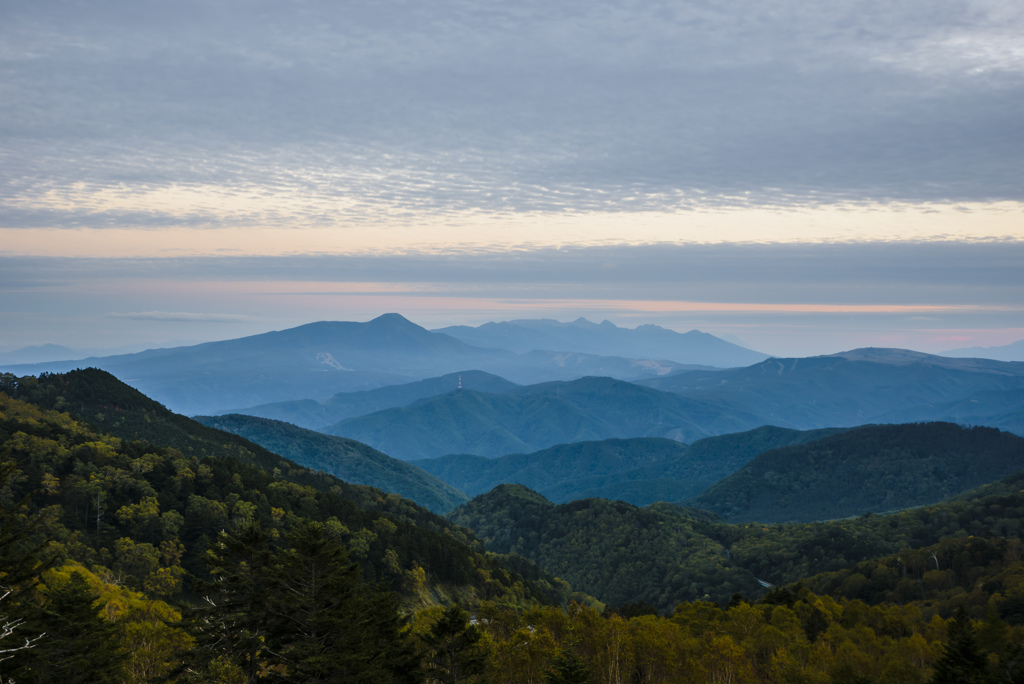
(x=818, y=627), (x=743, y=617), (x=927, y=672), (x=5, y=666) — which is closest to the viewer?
(x=5, y=666)

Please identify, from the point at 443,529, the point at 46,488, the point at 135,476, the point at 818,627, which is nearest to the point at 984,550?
the point at 818,627

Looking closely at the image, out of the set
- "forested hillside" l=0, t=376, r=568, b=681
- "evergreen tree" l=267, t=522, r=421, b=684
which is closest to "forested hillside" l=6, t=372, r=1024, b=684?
"evergreen tree" l=267, t=522, r=421, b=684

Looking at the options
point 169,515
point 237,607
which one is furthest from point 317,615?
point 169,515

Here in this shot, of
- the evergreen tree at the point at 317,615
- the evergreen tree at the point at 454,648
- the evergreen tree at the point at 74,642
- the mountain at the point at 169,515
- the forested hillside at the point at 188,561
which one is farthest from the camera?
the mountain at the point at 169,515

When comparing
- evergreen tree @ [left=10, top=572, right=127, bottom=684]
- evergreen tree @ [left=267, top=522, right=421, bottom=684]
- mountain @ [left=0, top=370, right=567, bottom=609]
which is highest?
evergreen tree @ [left=267, top=522, right=421, bottom=684]

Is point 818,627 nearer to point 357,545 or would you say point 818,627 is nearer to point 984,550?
point 357,545

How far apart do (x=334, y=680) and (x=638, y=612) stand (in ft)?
292

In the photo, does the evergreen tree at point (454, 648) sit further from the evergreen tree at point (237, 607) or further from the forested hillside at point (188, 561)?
the evergreen tree at point (237, 607)

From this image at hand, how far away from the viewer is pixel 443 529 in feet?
610

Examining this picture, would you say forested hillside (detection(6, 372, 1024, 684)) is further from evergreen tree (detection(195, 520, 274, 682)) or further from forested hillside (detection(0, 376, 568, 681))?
forested hillside (detection(0, 376, 568, 681))

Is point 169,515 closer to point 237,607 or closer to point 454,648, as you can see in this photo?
point 454,648

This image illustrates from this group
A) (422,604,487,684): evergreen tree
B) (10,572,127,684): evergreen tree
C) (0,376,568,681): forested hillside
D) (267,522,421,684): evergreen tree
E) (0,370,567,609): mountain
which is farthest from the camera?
(0,370,567,609): mountain

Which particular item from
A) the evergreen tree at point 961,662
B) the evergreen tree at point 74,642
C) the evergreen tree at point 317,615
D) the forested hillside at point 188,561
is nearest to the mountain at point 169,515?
the forested hillside at point 188,561

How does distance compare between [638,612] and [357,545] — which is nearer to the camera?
[638,612]
